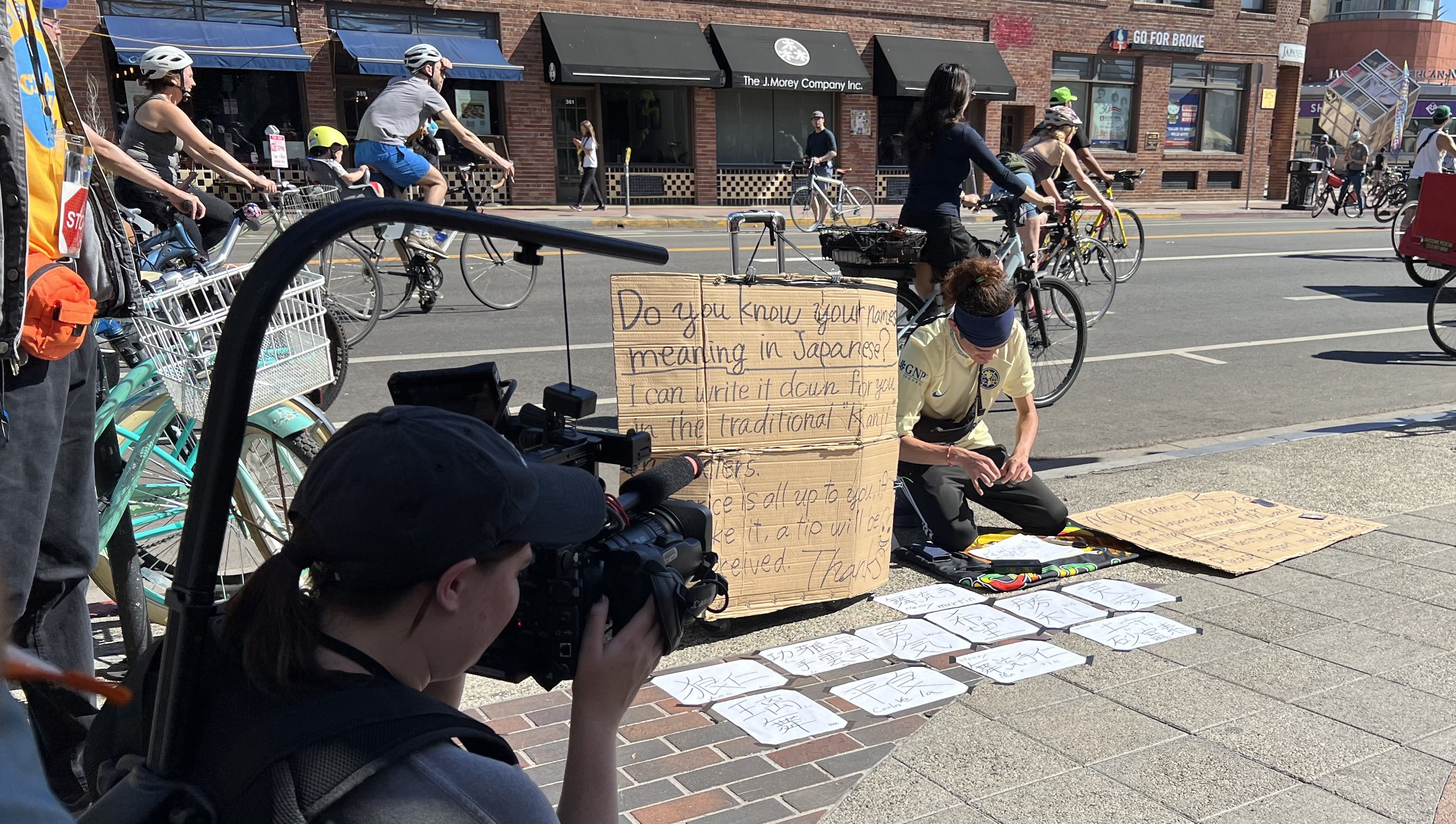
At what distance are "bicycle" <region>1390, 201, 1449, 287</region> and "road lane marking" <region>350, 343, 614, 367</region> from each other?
27.2 feet

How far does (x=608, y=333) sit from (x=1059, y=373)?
3.47m

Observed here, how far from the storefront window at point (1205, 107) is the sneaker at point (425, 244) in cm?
2628

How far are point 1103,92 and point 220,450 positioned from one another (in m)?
32.0

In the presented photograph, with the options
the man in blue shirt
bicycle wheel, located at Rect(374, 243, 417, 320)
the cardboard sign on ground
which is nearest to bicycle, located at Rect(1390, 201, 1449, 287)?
the cardboard sign on ground

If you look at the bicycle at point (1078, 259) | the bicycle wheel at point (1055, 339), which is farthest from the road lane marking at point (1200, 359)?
the bicycle wheel at point (1055, 339)

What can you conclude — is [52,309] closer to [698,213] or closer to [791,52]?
[698,213]

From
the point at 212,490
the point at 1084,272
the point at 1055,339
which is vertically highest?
the point at 212,490

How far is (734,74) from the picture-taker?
23.9m

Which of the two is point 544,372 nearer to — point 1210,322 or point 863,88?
point 1210,322

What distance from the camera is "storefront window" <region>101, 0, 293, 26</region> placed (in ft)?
63.7

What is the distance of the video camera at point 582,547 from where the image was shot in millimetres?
1630

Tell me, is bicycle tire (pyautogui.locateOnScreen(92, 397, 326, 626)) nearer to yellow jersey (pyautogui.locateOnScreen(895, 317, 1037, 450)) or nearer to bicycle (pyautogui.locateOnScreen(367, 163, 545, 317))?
yellow jersey (pyautogui.locateOnScreen(895, 317, 1037, 450))

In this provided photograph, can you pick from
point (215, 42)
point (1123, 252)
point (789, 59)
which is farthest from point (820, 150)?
point (215, 42)

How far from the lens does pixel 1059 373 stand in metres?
7.65
